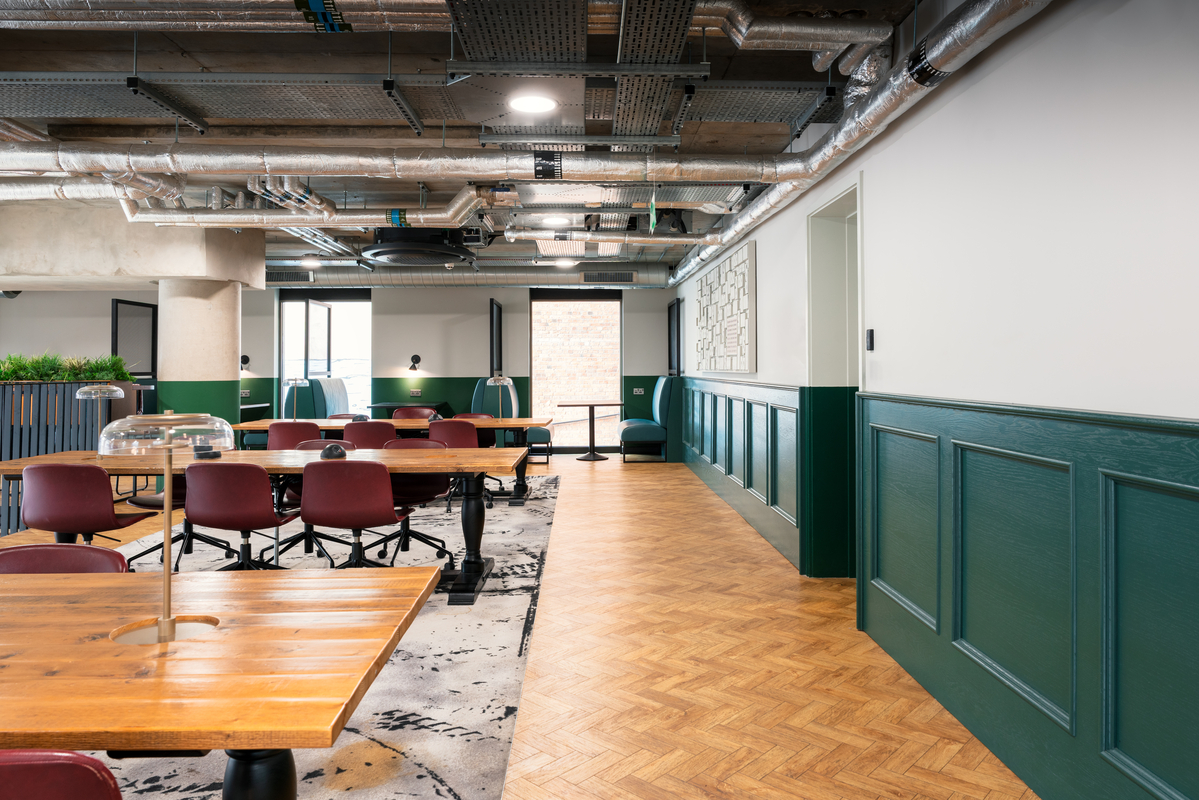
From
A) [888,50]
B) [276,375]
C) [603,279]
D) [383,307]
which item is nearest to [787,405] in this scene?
[888,50]

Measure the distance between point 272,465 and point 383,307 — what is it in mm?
8543

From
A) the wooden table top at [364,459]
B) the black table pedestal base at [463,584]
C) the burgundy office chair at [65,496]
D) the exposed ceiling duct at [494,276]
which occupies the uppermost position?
the exposed ceiling duct at [494,276]

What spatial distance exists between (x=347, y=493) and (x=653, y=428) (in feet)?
24.9

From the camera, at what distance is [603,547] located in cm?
546

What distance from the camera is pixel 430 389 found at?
40.5 ft

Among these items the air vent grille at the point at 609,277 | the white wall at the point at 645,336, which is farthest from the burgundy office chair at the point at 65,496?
the white wall at the point at 645,336

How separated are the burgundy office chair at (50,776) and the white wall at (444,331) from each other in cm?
1143

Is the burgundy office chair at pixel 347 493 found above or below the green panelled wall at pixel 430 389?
below

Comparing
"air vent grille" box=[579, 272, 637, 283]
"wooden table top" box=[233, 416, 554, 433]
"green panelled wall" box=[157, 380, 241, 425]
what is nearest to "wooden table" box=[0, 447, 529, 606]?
"wooden table top" box=[233, 416, 554, 433]

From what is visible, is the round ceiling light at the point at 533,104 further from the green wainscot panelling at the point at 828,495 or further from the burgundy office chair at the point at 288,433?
the burgundy office chair at the point at 288,433

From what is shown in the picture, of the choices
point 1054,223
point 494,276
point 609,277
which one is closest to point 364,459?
point 1054,223

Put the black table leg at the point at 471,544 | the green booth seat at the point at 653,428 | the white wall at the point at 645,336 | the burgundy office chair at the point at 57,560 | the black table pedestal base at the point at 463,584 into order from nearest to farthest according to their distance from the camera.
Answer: the burgundy office chair at the point at 57,560 < the black table pedestal base at the point at 463,584 < the black table leg at the point at 471,544 < the green booth seat at the point at 653,428 < the white wall at the point at 645,336

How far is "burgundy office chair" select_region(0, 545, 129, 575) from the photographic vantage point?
83.4 inches

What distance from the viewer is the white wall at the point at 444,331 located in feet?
40.4
